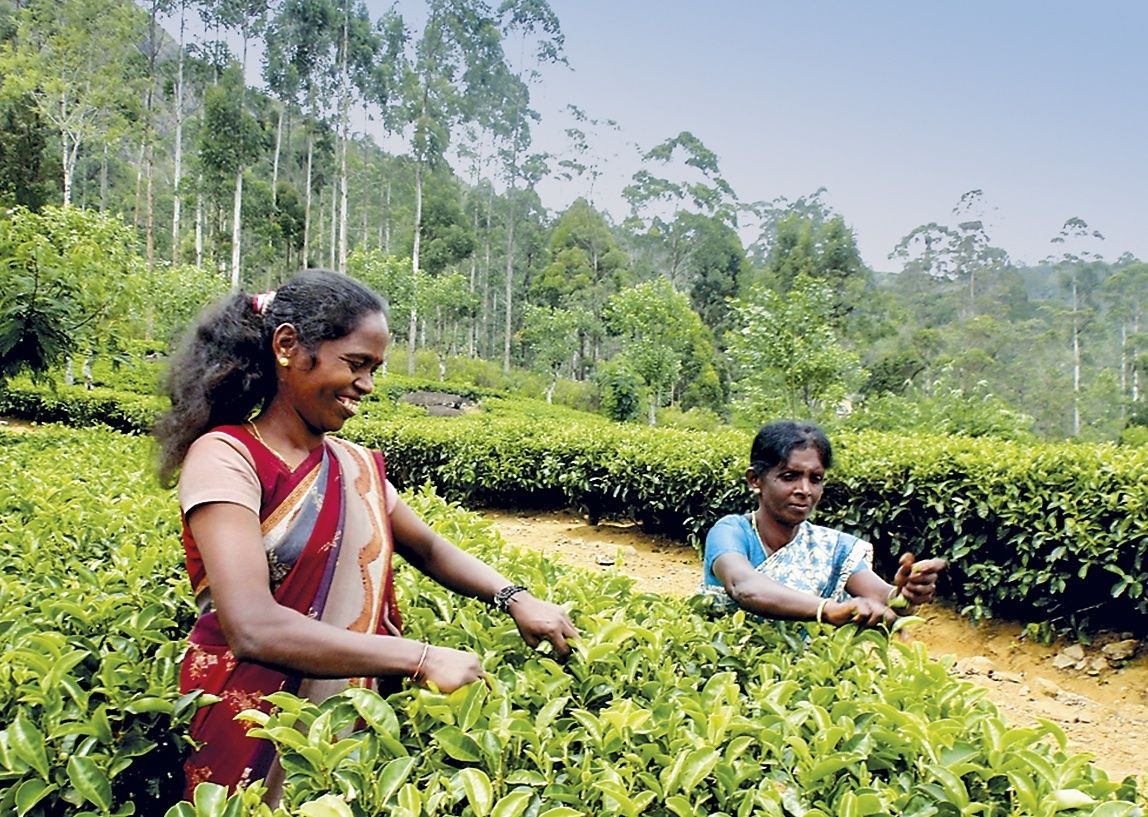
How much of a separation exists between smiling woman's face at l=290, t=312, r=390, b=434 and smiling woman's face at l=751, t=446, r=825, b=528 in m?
1.55

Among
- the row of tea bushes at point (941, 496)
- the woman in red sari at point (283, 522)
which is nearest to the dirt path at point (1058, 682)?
the row of tea bushes at point (941, 496)

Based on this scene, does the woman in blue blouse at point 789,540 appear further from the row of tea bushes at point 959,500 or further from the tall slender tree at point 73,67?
the tall slender tree at point 73,67

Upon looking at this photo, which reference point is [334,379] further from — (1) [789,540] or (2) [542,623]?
(1) [789,540]

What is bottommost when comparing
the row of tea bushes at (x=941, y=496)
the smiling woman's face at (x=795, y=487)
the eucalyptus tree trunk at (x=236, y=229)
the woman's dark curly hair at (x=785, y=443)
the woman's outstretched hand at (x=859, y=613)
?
the row of tea bushes at (x=941, y=496)

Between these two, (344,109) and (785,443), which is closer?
(785,443)

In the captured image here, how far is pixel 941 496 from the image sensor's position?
5.63 m

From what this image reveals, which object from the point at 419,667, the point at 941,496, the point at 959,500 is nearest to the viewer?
the point at 419,667

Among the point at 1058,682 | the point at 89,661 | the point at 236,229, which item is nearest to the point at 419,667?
the point at 89,661

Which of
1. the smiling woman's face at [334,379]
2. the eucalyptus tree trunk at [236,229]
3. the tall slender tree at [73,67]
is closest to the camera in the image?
the smiling woman's face at [334,379]

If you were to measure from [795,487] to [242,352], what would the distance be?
1.81 m

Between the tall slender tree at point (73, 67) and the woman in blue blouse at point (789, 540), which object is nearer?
the woman in blue blouse at point (789, 540)

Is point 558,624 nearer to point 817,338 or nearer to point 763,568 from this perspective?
point 763,568

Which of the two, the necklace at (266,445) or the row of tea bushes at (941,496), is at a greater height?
the necklace at (266,445)

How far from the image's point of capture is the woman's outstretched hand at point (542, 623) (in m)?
1.74
